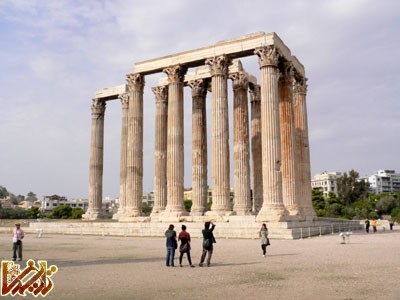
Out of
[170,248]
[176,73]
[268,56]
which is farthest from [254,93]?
[170,248]

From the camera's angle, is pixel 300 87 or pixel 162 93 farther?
pixel 162 93

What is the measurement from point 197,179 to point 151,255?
21727mm

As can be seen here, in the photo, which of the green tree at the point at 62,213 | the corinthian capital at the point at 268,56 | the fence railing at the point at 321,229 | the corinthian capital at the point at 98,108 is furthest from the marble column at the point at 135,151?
the green tree at the point at 62,213

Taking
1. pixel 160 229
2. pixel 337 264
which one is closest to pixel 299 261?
pixel 337 264

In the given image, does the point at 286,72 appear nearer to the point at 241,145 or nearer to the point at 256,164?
the point at 241,145

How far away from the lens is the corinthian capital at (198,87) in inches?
1752

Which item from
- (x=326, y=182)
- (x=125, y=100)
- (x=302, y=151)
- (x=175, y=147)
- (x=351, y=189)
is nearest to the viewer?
(x=175, y=147)

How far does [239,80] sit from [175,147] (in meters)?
10.1

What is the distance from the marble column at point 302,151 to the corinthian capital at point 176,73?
39.0 ft

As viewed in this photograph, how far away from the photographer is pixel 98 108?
54.7m

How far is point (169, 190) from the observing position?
128ft

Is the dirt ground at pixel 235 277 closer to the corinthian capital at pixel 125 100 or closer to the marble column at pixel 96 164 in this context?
the marble column at pixel 96 164

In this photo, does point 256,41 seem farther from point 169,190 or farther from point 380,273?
point 380,273

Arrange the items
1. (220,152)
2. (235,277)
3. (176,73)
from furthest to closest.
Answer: (176,73) → (220,152) → (235,277)
